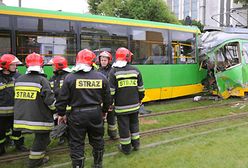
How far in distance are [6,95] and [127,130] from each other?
2.34 m

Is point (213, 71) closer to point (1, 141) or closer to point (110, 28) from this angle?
point (110, 28)

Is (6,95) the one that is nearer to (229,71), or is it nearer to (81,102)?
(81,102)

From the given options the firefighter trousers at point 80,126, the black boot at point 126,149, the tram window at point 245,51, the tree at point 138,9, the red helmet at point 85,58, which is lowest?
the black boot at point 126,149

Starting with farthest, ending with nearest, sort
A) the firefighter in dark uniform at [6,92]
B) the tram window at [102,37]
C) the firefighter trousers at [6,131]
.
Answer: the tram window at [102,37] → the firefighter trousers at [6,131] → the firefighter in dark uniform at [6,92]

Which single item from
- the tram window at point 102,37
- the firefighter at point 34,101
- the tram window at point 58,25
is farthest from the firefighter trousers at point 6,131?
the tram window at point 102,37

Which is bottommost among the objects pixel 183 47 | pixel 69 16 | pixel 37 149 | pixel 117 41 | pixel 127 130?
pixel 37 149

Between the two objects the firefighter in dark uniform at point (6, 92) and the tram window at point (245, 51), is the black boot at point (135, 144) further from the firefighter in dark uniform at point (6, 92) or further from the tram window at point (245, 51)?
the tram window at point (245, 51)

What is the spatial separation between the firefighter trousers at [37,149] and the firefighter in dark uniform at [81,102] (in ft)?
2.17

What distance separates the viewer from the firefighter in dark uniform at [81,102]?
457 cm

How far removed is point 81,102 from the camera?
180 inches

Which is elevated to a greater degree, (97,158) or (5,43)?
(5,43)

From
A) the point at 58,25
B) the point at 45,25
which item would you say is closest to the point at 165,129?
the point at 58,25

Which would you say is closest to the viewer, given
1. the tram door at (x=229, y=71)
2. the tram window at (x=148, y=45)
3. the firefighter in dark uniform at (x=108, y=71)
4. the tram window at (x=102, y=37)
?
the firefighter in dark uniform at (x=108, y=71)

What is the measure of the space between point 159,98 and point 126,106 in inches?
228
